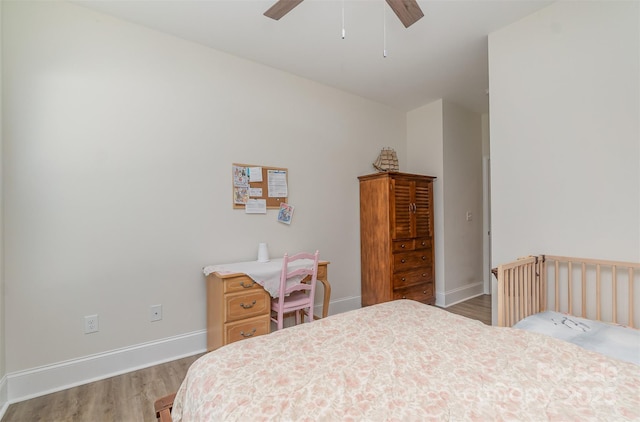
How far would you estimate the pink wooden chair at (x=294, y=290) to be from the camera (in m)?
2.35

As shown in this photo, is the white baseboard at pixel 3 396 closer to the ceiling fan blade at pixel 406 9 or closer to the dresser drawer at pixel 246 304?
the dresser drawer at pixel 246 304

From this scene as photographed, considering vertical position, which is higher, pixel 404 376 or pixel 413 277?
pixel 404 376

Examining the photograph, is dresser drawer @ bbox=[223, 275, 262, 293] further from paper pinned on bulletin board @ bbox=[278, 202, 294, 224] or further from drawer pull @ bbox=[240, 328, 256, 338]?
paper pinned on bulletin board @ bbox=[278, 202, 294, 224]

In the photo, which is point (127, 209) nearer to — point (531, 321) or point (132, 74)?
point (132, 74)

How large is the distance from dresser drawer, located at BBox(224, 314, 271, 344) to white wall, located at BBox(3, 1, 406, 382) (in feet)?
1.60

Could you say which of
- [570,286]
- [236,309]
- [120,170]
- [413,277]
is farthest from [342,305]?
[120,170]

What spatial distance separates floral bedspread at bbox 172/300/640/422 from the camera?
33.0 inches

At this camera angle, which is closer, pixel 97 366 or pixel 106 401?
pixel 106 401

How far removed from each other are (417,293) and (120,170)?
128 inches

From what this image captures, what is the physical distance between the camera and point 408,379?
99 cm

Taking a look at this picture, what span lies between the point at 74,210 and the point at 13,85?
87 cm

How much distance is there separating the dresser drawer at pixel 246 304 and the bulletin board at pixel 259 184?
0.85 meters

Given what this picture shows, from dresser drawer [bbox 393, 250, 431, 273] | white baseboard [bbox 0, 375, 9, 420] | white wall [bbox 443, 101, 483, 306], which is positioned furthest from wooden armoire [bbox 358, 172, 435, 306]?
white baseboard [bbox 0, 375, 9, 420]

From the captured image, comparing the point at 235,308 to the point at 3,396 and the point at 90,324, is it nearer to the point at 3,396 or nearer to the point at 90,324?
the point at 90,324
